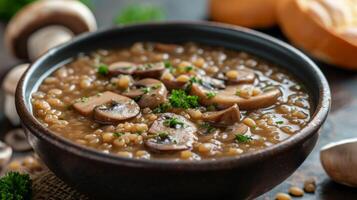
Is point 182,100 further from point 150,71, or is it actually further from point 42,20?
point 42,20

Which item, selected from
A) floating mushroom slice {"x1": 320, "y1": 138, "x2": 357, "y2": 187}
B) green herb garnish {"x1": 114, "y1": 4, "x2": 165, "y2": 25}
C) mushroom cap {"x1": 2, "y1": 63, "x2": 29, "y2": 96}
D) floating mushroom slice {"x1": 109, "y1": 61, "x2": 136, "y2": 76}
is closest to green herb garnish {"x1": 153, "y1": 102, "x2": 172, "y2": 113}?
floating mushroom slice {"x1": 109, "y1": 61, "x2": 136, "y2": 76}

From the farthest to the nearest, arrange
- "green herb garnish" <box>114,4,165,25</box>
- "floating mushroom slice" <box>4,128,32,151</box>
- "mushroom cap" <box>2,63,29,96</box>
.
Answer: "green herb garnish" <box>114,4,165,25</box>
"mushroom cap" <box>2,63,29,96</box>
"floating mushroom slice" <box>4,128,32,151</box>

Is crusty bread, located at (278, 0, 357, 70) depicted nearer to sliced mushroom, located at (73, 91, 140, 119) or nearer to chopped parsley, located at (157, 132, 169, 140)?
sliced mushroom, located at (73, 91, 140, 119)

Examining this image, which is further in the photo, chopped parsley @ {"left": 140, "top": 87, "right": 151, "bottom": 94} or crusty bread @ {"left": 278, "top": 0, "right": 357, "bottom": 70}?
crusty bread @ {"left": 278, "top": 0, "right": 357, "bottom": 70}

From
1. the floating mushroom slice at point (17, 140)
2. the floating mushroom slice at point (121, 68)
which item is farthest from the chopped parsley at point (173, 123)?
the floating mushroom slice at point (17, 140)

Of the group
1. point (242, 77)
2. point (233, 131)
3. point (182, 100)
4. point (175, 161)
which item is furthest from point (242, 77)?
point (175, 161)

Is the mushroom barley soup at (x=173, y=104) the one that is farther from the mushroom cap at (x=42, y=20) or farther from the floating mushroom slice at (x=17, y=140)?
the mushroom cap at (x=42, y=20)

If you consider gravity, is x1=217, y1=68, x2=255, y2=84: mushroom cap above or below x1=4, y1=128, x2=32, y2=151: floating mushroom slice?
above
